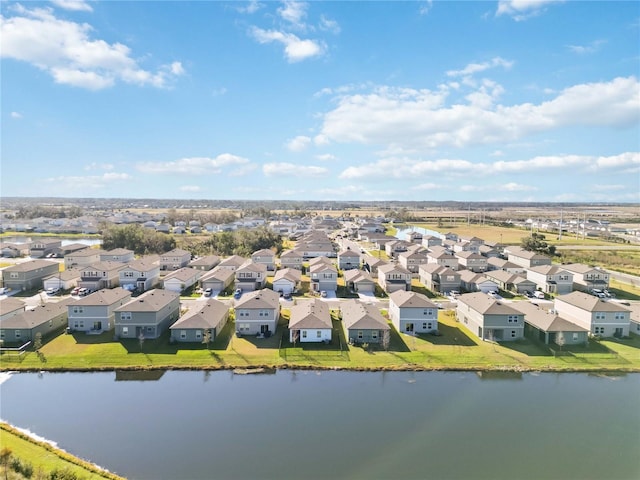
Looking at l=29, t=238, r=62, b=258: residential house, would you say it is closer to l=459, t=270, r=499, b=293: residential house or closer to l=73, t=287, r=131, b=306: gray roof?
l=73, t=287, r=131, b=306: gray roof

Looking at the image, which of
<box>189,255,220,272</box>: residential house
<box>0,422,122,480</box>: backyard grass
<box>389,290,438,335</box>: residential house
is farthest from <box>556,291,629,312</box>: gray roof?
<box>189,255,220,272</box>: residential house

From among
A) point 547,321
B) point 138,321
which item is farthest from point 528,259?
point 138,321

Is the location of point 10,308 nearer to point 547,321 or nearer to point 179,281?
point 179,281

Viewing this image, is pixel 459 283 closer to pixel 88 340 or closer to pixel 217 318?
pixel 217 318

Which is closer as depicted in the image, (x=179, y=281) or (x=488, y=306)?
(x=488, y=306)

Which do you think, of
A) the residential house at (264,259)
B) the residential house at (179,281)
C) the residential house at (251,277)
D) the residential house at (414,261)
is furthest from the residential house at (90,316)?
the residential house at (414,261)

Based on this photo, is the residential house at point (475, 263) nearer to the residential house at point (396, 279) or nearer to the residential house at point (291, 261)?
the residential house at point (396, 279)
